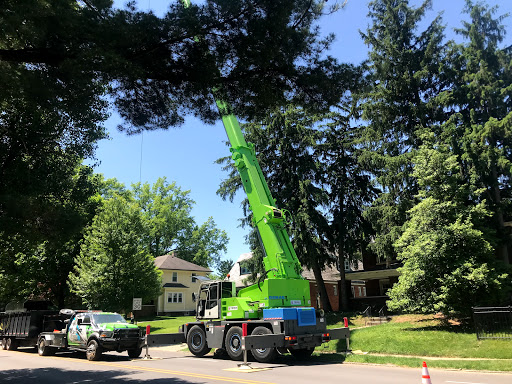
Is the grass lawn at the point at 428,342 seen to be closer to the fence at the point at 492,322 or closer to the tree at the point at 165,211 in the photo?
the fence at the point at 492,322

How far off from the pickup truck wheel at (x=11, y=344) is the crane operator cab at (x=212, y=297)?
1129cm

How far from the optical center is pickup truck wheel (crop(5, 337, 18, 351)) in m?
20.3

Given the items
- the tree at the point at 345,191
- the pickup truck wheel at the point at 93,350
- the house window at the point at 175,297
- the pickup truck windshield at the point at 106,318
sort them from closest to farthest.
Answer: the pickup truck wheel at the point at 93,350 < the pickup truck windshield at the point at 106,318 < the tree at the point at 345,191 < the house window at the point at 175,297

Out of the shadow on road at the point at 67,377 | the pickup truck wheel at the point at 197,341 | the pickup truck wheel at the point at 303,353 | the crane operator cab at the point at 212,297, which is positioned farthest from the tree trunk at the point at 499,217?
the shadow on road at the point at 67,377

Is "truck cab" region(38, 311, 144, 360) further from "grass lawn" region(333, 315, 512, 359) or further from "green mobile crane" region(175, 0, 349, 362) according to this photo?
"grass lawn" region(333, 315, 512, 359)

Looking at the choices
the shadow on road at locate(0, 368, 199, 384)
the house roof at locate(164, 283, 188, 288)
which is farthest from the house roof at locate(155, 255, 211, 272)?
the shadow on road at locate(0, 368, 199, 384)

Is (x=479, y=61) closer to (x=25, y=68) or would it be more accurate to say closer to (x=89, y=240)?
(x=25, y=68)

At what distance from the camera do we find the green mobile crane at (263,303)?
41.8 feet

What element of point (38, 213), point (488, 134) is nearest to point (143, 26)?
point (38, 213)

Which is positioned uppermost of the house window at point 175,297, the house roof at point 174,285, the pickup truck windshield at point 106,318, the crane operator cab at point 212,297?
the house roof at point 174,285

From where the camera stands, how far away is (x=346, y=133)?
101 feet

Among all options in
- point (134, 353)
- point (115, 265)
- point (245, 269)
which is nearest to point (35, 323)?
point (134, 353)

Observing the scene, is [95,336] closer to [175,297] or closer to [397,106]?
[397,106]

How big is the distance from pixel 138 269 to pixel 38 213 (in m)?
15.8
